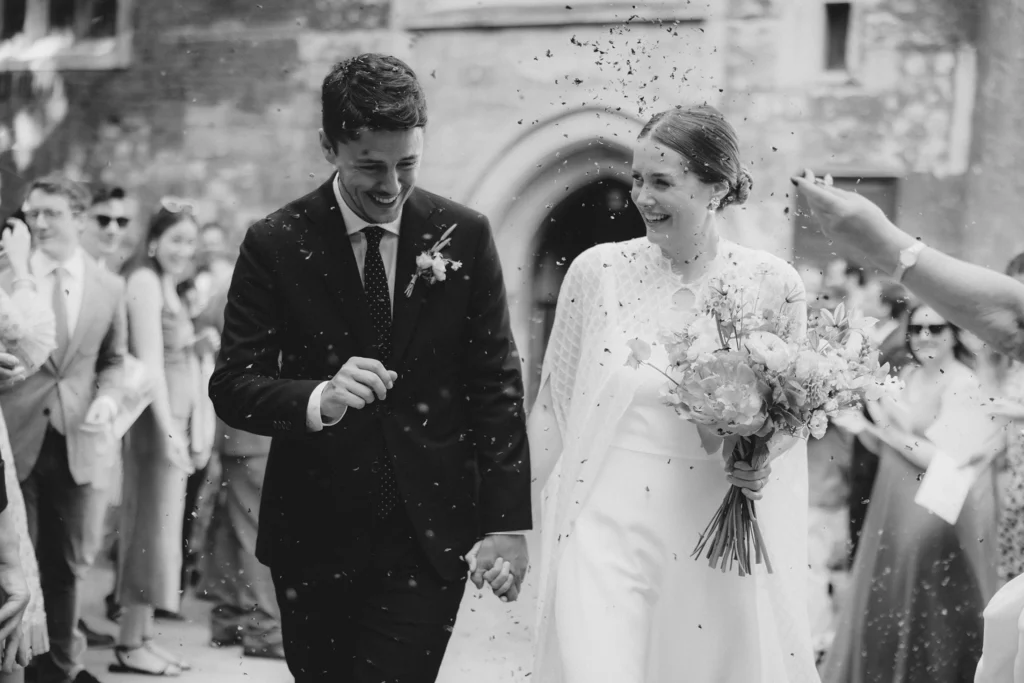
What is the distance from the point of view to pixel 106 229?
Answer: 24.6 feet

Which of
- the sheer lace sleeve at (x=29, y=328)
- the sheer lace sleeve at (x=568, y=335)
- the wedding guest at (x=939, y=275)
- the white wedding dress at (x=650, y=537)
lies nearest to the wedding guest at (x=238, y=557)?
the sheer lace sleeve at (x=29, y=328)

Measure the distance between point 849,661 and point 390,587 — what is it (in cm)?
308

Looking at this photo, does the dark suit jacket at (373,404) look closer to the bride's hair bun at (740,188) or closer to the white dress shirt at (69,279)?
the bride's hair bun at (740,188)

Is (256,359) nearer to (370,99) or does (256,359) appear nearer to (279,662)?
(370,99)

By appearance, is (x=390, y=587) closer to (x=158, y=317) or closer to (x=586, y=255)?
(x=586, y=255)

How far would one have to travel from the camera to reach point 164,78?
26.7ft

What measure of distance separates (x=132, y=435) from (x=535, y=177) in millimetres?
2477

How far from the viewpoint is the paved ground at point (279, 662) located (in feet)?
22.7

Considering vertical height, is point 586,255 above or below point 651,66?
below

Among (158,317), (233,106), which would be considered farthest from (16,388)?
(233,106)

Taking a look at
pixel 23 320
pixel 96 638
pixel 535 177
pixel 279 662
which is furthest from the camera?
pixel 535 177

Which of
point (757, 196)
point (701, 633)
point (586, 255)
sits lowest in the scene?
point (701, 633)

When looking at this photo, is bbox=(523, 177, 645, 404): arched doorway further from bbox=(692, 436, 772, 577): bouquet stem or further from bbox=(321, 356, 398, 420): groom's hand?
bbox=(321, 356, 398, 420): groom's hand

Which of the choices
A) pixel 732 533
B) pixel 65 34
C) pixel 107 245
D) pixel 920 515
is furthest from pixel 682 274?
pixel 65 34
